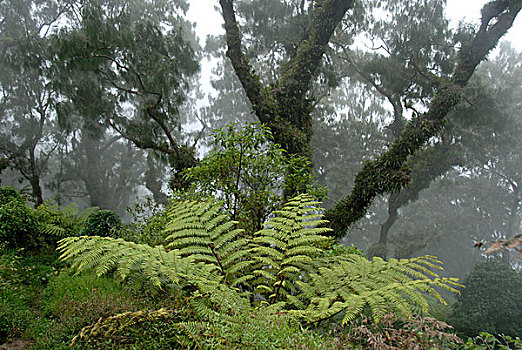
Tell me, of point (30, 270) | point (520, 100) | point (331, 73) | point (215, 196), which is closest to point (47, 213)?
point (30, 270)

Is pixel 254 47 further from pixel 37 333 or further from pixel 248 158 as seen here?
pixel 37 333

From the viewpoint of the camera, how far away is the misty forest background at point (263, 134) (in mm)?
3384

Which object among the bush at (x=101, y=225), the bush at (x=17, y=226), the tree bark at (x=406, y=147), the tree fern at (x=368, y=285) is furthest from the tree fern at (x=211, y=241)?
the tree bark at (x=406, y=147)

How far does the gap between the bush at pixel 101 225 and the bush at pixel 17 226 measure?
72 centimetres

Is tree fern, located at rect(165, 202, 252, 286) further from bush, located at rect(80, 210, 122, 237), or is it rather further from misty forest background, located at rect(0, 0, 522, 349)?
bush, located at rect(80, 210, 122, 237)

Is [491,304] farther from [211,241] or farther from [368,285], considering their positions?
[211,241]

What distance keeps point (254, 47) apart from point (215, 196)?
1115 centimetres

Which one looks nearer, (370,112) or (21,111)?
(21,111)

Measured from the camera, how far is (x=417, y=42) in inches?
484

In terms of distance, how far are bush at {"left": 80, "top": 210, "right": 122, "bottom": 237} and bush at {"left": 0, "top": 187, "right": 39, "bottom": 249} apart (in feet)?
2.36

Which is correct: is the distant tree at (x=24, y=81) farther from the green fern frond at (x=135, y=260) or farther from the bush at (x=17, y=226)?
the green fern frond at (x=135, y=260)

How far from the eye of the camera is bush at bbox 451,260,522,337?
9.37 meters

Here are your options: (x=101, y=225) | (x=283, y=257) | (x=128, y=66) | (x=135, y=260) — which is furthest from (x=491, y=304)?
(x=128, y=66)

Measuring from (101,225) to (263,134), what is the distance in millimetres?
2666
